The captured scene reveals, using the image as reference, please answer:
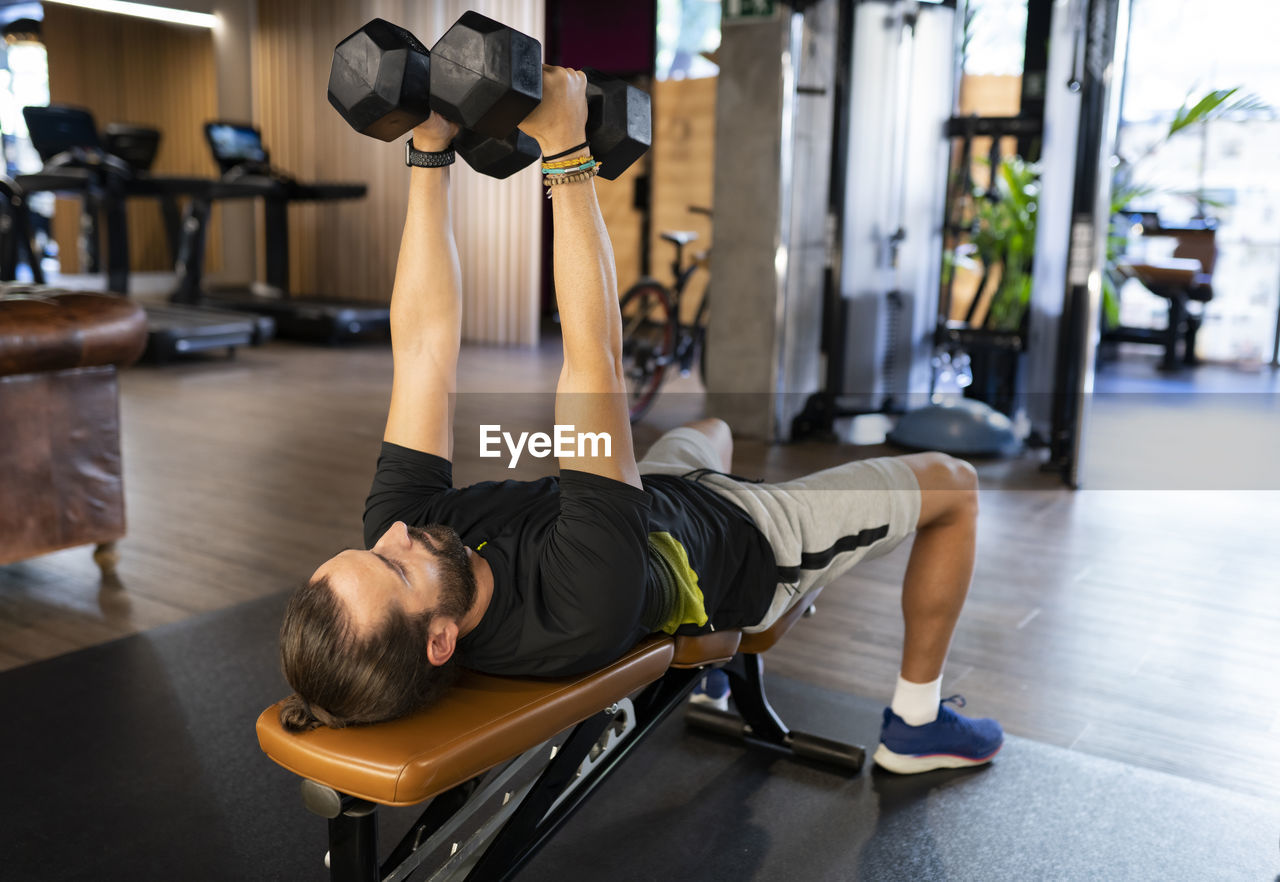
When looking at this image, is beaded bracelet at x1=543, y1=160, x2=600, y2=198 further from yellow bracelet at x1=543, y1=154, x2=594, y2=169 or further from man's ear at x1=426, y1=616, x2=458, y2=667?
man's ear at x1=426, y1=616, x2=458, y2=667

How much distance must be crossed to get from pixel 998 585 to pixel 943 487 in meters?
1.14

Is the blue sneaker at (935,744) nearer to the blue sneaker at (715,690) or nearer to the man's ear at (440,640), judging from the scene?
the blue sneaker at (715,690)

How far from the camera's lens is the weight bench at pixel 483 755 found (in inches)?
40.1

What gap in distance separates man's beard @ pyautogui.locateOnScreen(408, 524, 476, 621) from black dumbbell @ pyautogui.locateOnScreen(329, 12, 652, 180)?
0.41m

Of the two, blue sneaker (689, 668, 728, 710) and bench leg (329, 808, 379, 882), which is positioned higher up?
bench leg (329, 808, 379, 882)

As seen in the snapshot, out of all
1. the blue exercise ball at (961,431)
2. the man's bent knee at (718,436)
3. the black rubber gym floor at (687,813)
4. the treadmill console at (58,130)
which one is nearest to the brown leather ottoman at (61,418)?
the black rubber gym floor at (687,813)

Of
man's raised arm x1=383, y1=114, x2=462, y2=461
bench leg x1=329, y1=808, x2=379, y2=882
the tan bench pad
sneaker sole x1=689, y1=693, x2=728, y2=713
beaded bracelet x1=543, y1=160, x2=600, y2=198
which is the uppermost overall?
beaded bracelet x1=543, y1=160, x2=600, y2=198

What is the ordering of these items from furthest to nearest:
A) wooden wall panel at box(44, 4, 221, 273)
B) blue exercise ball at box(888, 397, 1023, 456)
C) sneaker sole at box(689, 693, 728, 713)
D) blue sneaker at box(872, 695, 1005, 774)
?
wooden wall panel at box(44, 4, 221, 273), blue exercise ball at box(888, 397, 1023, 456), sneaker sole at box(689, 693, 728, 713), blue sneaker at box(872, 695, 1005, 774)

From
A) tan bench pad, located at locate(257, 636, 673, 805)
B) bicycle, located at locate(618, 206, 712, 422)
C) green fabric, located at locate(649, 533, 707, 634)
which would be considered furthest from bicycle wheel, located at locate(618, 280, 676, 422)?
tan bench pad, located at locate(257, 636, 673, 805)

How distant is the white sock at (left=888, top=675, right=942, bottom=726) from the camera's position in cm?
162

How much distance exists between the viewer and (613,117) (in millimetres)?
1134

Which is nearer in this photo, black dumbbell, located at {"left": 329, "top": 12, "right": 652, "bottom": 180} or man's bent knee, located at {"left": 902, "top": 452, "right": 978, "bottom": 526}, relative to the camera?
black dumbbell, located at {"left": 329, "top": 12, "right": 652, "bottom": 180}

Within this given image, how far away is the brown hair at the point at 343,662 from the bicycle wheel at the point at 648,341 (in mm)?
3226

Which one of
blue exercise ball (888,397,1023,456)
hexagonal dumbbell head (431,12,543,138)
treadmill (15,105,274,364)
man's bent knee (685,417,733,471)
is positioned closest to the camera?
hexagonal dumbbell head (431,12,543,138)
